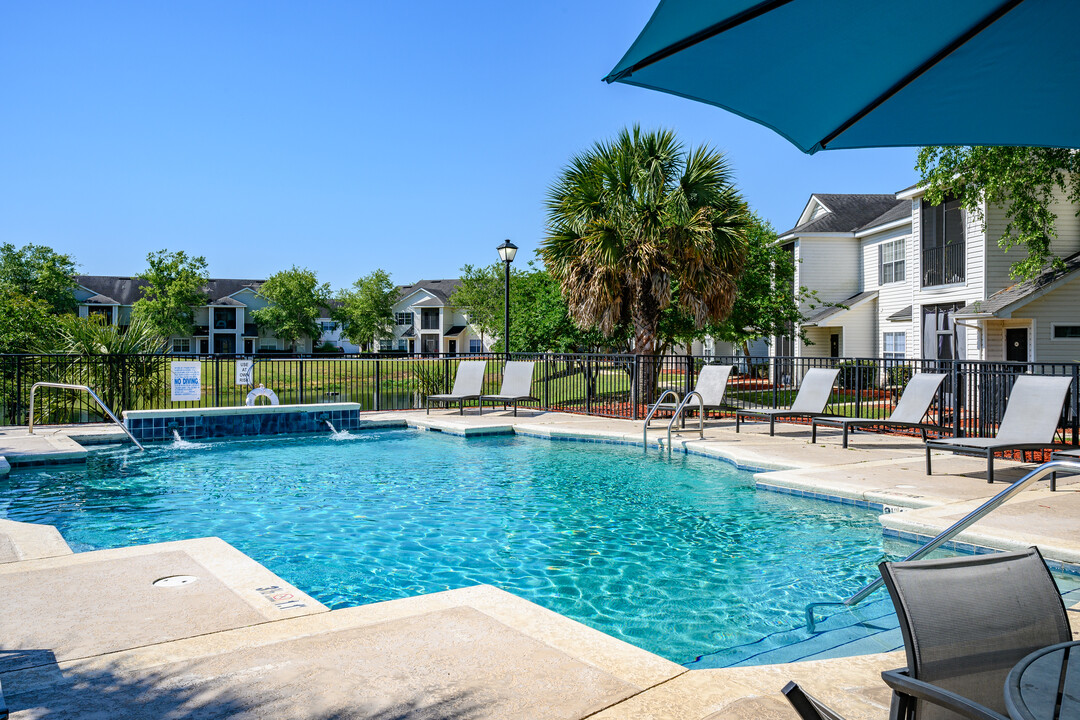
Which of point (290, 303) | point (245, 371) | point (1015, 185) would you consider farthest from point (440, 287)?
point (1015, 185)

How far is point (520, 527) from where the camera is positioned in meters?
6.46

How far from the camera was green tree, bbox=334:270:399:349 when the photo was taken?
67.6 m

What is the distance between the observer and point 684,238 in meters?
15.6

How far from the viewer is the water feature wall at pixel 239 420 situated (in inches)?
458

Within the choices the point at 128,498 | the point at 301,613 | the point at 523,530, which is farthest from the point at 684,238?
the point at 301,613

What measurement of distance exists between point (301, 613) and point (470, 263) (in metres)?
58.8

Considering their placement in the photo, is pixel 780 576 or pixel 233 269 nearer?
pixel 780 576

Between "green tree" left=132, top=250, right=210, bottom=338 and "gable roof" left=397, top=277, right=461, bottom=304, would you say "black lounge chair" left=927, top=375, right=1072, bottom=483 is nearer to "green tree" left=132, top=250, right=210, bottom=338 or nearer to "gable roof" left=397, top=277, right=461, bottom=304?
"green tree" left=132, top=250, right=210, bottom=338

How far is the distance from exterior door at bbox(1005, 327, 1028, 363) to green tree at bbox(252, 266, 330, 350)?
56.4 m

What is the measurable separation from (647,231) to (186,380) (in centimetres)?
936

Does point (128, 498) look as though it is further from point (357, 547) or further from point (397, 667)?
point (397, 667)

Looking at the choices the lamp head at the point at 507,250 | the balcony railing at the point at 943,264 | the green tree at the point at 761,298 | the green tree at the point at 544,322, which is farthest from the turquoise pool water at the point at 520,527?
the balcony railing at the point at 943,264

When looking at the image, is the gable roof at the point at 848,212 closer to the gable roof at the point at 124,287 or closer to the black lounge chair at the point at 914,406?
the black lounge chair at the point at 914,406

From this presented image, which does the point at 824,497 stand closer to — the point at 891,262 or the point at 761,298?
the point at 761,298
